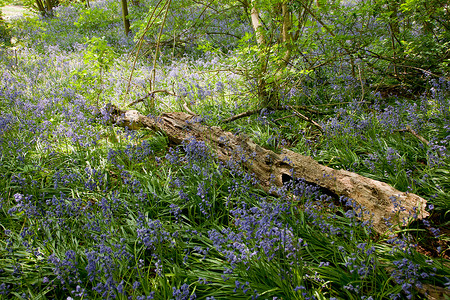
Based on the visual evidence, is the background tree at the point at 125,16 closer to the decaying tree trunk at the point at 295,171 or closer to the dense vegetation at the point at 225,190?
the dense vegetation at the point at 225,190

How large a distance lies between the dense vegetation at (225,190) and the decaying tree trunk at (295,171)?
139mm

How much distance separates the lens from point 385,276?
7.49 feet

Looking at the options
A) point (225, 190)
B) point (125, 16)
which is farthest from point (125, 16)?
point (225, 190)

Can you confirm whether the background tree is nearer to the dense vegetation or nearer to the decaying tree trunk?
the dense vegetation

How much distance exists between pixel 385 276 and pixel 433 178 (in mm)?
1663

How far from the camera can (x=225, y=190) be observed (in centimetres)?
366

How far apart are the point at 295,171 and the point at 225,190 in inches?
34.5

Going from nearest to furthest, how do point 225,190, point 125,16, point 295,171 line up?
point 295,171
point 225,190
point 125,16

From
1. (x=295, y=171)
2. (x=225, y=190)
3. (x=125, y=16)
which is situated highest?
(x=125, y=16)

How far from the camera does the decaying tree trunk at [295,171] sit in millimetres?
2893

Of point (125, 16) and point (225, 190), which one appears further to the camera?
point (125, 16)

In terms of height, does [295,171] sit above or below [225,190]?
above

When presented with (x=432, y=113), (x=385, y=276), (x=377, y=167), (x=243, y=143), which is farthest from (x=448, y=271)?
(x=432, y=113)

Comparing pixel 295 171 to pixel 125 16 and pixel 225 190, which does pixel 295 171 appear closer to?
pixel 225 190
